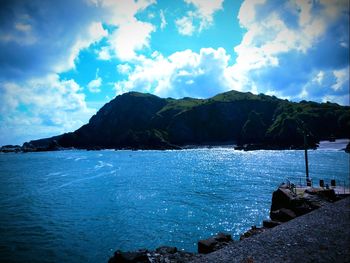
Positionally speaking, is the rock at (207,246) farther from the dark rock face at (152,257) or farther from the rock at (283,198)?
the rock at (283,198)

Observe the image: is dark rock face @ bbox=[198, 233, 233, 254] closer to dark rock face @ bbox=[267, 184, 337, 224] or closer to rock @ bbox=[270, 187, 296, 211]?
dark rock face @ bbox=[267, 184, 337, 224]

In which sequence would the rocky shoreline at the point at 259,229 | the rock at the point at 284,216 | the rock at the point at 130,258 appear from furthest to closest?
1. the rock at the point at 284,216
2. the rocky shoreline at the point at 259,229
3. the rock at the point at 130,258

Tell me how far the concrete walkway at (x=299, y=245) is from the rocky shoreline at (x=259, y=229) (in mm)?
1579

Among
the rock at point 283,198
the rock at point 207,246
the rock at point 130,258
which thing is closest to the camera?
the rock at point 130,258

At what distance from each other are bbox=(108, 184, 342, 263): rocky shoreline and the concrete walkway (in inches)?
62.2

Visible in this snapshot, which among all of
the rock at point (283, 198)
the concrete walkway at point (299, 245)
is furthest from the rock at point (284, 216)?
the rock at point (283, 198)

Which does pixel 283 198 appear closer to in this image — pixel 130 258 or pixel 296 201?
pixel 296 201

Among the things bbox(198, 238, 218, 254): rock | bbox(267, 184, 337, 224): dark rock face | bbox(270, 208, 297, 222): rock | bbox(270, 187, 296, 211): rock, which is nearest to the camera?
bbox(198, 238, 218, 254): rock

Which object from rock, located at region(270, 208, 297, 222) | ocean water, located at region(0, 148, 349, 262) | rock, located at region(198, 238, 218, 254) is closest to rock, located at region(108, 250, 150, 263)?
rock, located at region(198, 238, 218, 254)

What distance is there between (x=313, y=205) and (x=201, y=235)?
13.3 metres

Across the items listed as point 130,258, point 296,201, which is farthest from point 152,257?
point 296,201

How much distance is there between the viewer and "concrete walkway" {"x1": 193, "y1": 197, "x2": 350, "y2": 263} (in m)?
17.0

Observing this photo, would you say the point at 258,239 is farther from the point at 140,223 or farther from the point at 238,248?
the point at 140,223

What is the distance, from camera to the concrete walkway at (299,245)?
1702 cm
